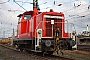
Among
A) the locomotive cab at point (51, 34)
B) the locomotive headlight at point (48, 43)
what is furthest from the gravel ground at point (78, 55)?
the locomotive headlight at point (48, 43)

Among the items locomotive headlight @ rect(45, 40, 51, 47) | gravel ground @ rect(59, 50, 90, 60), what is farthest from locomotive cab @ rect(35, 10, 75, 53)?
gravel ground @ rect(59, 50, 90, 60)

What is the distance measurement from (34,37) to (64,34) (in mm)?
2075

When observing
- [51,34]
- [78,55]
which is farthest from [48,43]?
[78,55]

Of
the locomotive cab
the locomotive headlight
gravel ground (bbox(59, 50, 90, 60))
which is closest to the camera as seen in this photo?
the locomotive headlight

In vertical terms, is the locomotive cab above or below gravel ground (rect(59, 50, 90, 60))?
above

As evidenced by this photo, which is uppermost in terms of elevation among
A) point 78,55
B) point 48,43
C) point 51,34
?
point 51,34

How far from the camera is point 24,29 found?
15828mm

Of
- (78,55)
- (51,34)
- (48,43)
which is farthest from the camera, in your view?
(78,55)

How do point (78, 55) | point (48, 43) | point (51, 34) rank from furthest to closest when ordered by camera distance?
point (78, 55)
point (51, 34)
point (48, 43)

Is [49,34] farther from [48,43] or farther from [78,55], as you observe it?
[78,55]

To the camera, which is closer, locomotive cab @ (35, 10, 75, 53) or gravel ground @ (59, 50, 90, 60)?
locomotive cab @ (35, 10, 75, 53)

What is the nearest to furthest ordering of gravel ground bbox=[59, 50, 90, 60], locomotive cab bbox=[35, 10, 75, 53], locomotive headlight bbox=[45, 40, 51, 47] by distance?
locomotive headlight bbox=[45, 40, 51, 47]
locomotive cab bbox=[35, 10, 75, 53]
gravel ground bbox=[59, 50, 90, 60]

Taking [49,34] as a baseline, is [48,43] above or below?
below

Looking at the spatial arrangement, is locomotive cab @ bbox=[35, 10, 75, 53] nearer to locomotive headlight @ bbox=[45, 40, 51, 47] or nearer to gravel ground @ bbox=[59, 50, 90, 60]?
locomotive headlight @ bbox=[45, 40, 51, 47]
